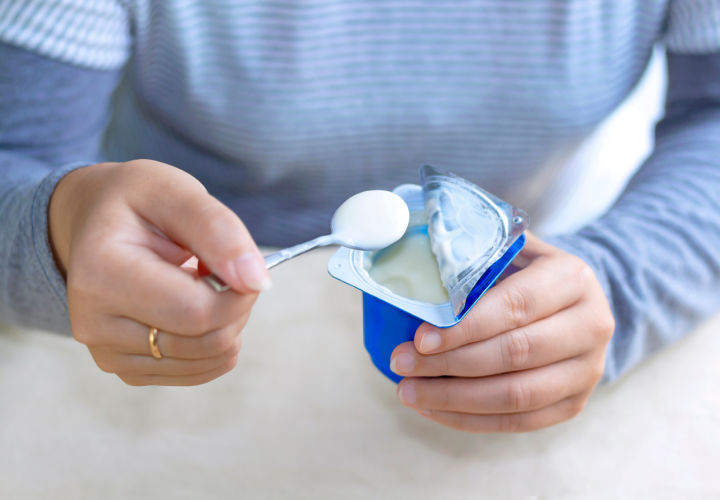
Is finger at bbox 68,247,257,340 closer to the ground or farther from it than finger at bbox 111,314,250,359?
farther from it

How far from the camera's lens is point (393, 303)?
10.8 inches

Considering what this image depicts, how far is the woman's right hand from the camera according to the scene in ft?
0.79

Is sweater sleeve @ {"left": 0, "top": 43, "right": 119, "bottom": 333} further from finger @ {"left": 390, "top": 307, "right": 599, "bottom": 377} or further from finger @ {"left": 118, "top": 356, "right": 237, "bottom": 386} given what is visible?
finger @ {"left": 390, "top": 307, "right": 599, "bottom": 377}

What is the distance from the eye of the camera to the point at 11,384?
1.31ft

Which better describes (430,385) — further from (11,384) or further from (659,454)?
(11,384)

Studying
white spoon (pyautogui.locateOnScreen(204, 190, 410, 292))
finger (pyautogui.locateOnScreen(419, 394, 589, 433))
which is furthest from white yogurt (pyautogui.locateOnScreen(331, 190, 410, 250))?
finger (pyautogui.locateOnScreen(419, 394, 589, 433))

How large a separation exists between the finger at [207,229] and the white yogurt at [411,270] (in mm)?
84

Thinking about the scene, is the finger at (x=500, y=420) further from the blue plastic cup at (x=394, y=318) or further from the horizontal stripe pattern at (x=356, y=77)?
the horizontal stripe pattern at (x=356, y=77)

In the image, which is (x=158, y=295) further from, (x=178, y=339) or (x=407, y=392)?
(x=407, y=392)

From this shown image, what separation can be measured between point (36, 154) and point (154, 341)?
0.78 feet

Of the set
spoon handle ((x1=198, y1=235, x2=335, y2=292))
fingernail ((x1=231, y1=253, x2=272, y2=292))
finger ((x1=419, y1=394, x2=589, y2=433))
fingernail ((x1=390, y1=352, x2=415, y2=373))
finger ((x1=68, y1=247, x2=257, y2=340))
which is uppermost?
fingernail ((x1=231, y1=253, x2=272, y2=292))

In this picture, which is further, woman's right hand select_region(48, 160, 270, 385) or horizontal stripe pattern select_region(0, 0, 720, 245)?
horizontal stripe pattern select_region(0, 0, 720, 245)

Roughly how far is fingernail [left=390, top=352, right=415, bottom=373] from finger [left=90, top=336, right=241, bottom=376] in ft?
0.25

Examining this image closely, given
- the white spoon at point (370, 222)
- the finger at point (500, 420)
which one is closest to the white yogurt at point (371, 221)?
the white spoon at point (370, 222)
